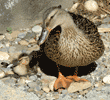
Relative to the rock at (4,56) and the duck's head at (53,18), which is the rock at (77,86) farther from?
the rock at (4,56)

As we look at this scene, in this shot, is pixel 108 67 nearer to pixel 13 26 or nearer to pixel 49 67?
pixel 49 67

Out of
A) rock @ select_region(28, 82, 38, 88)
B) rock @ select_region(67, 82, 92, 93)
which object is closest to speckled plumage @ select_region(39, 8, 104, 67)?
rock @ select_region(67, 82, 92, 93)

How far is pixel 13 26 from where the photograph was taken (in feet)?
12.3

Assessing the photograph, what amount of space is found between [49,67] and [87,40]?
35.3 inches

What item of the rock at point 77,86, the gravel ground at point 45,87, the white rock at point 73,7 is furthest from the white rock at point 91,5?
the rock at point 77,86

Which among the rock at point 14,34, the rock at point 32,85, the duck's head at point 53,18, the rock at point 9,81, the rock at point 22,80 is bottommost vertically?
the rock at point 32,85

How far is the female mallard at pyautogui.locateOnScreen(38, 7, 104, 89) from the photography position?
2.57 metres

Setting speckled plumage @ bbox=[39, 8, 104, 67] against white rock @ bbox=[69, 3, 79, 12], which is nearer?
speckled plumage @ bbox=[39, 8, 104, 67]

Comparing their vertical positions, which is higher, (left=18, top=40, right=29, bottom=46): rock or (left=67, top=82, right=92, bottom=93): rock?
(left=18, top=40, right=29, bottom=46): rock

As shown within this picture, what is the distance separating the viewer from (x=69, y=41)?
2.63m

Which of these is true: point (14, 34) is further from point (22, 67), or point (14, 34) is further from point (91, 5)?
point (91, 5)

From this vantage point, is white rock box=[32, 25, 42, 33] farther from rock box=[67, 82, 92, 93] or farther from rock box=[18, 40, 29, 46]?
rock box=[67, 82, 92, 93]

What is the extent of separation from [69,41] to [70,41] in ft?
0.05

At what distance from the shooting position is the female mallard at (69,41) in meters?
2.57
